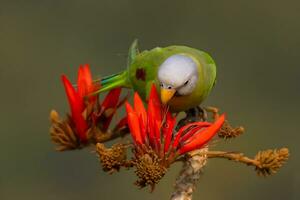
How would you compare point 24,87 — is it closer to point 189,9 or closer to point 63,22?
point 63,22

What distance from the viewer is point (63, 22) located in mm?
10953

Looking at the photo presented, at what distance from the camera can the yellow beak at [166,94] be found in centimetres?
225

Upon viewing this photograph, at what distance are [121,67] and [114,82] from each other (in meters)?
5.02

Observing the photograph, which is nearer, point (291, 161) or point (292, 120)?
point (291, 161)

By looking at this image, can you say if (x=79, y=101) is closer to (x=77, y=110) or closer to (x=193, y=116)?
(x=77, y=110)

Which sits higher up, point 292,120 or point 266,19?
point 266,19

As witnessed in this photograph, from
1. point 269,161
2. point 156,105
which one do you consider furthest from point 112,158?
point 269,161

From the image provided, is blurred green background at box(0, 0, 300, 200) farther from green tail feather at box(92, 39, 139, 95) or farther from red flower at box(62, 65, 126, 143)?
red flower at box(62, 65, 126, 143)

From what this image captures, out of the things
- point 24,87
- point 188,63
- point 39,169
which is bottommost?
point 39,169

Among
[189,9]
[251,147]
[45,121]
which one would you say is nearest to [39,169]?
[45,121]

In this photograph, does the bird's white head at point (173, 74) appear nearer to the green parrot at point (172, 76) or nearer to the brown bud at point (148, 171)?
the green parrot at point (172, 76)

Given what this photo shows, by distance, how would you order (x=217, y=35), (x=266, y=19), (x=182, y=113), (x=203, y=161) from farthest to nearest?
(x=266, y=19)
(x=217, y=35)
(x=182, y=113)
(x=203, y=161)

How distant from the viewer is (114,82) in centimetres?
263

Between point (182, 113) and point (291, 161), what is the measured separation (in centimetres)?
495
